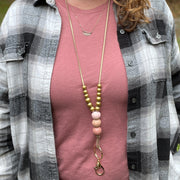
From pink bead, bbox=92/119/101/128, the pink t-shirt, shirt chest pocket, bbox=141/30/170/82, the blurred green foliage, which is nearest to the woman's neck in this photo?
the pink t-shirt

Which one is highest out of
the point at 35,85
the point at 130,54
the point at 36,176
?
the point at 130,54

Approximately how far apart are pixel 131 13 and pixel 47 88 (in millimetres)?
516

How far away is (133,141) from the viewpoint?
4.85 feet

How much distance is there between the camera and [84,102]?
4.57 ft

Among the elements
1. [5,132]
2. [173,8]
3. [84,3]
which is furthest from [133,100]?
[173,8]

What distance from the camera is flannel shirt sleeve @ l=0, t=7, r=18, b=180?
4.70ft

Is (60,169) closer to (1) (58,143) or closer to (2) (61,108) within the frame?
(1) (58,143)

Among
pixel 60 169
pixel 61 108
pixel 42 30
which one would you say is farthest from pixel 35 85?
pixel 60 169

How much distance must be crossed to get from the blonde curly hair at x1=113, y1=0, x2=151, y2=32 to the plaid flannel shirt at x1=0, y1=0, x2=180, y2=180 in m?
0.03

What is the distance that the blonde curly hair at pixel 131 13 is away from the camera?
1434 millimetres

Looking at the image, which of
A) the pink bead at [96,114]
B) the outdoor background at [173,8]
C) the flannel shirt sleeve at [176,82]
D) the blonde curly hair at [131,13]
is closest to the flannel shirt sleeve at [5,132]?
the pink bead at [96,114]

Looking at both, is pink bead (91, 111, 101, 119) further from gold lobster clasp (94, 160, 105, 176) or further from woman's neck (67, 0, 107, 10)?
woman's neck (67, 0, 107, 10)

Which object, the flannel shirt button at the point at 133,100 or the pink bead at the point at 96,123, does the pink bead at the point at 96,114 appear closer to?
the pink bead at the point at 96,123

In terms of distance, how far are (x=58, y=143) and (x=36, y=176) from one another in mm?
230
